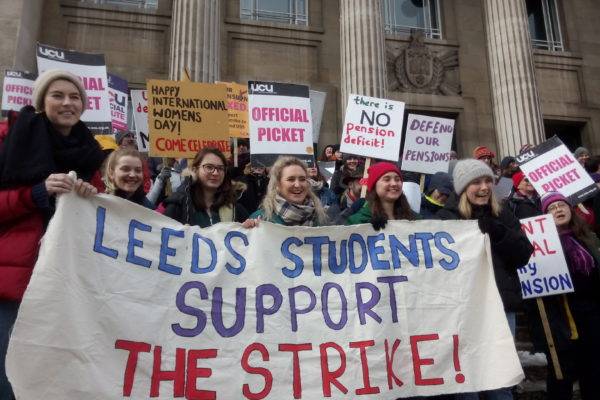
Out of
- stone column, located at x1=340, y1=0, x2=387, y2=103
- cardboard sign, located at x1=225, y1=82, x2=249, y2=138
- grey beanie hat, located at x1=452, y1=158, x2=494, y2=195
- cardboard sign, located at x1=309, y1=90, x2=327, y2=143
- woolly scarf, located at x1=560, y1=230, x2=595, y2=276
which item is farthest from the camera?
stone column, located at x1=340, y1=0, x2=387, y2=103

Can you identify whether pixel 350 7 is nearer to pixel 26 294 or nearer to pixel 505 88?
pixel 505 88

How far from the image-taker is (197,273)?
304cm

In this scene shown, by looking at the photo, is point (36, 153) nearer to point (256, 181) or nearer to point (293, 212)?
point (293, 212)

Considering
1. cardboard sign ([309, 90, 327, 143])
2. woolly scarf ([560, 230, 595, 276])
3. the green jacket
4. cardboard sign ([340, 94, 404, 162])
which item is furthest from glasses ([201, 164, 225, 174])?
cardboard sign ([309, 90, 327, 143])

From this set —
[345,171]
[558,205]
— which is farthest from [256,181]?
[558,205]

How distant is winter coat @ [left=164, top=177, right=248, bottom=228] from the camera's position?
11.6 ft

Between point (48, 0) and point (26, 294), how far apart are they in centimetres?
1215

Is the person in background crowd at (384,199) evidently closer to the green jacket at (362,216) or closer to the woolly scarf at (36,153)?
the green jacket at (362,216)

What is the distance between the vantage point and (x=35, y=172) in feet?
8.64

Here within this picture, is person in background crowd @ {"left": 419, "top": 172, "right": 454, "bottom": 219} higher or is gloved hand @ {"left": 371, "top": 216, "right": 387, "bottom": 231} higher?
person in background crowd @ {"left": 419, "top": 172, "right": 454, "bottom": 219}

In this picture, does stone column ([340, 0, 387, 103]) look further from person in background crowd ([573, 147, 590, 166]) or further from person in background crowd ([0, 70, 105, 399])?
person in background crowd ([0, 70, 105, 399])

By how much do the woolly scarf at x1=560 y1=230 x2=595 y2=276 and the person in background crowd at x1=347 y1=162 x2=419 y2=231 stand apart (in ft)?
5.33

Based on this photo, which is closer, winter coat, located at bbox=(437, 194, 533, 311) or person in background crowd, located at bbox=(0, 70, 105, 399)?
person in background crowd, located at bbox=(0, 70, 105, 399)

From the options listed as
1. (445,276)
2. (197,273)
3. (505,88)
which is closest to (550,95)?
(505,88)
